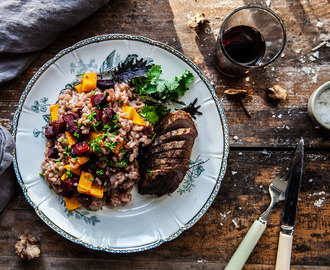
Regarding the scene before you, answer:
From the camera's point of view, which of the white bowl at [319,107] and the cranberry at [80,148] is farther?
the white bowl at [319,107]

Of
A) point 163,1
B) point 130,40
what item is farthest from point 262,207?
point 163,1

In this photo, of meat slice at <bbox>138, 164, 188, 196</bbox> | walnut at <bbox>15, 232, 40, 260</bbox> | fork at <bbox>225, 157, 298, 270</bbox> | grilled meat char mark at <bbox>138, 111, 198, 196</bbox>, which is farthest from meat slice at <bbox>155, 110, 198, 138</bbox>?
walnut at <bbox>15, 232, 40, 260</bbox>

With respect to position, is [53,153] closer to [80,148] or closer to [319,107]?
[80,148]

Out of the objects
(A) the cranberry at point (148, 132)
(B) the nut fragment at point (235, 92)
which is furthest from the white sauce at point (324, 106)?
(A) the cranberry at point (148, 132)

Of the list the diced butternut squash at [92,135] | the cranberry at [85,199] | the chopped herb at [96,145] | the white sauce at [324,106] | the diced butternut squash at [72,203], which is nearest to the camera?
the chopped herb at [96,145]

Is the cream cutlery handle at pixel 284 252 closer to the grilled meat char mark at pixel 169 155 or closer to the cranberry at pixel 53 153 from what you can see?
the grilled meat char mark at pixel 169 155

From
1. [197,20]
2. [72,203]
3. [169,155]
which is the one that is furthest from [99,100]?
[197,20]

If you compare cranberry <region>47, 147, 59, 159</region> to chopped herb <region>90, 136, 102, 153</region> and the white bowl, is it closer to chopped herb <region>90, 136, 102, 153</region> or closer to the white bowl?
chopped herb <region>90, 136, 102, 153</region>

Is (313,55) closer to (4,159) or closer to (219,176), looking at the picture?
(219,176)
